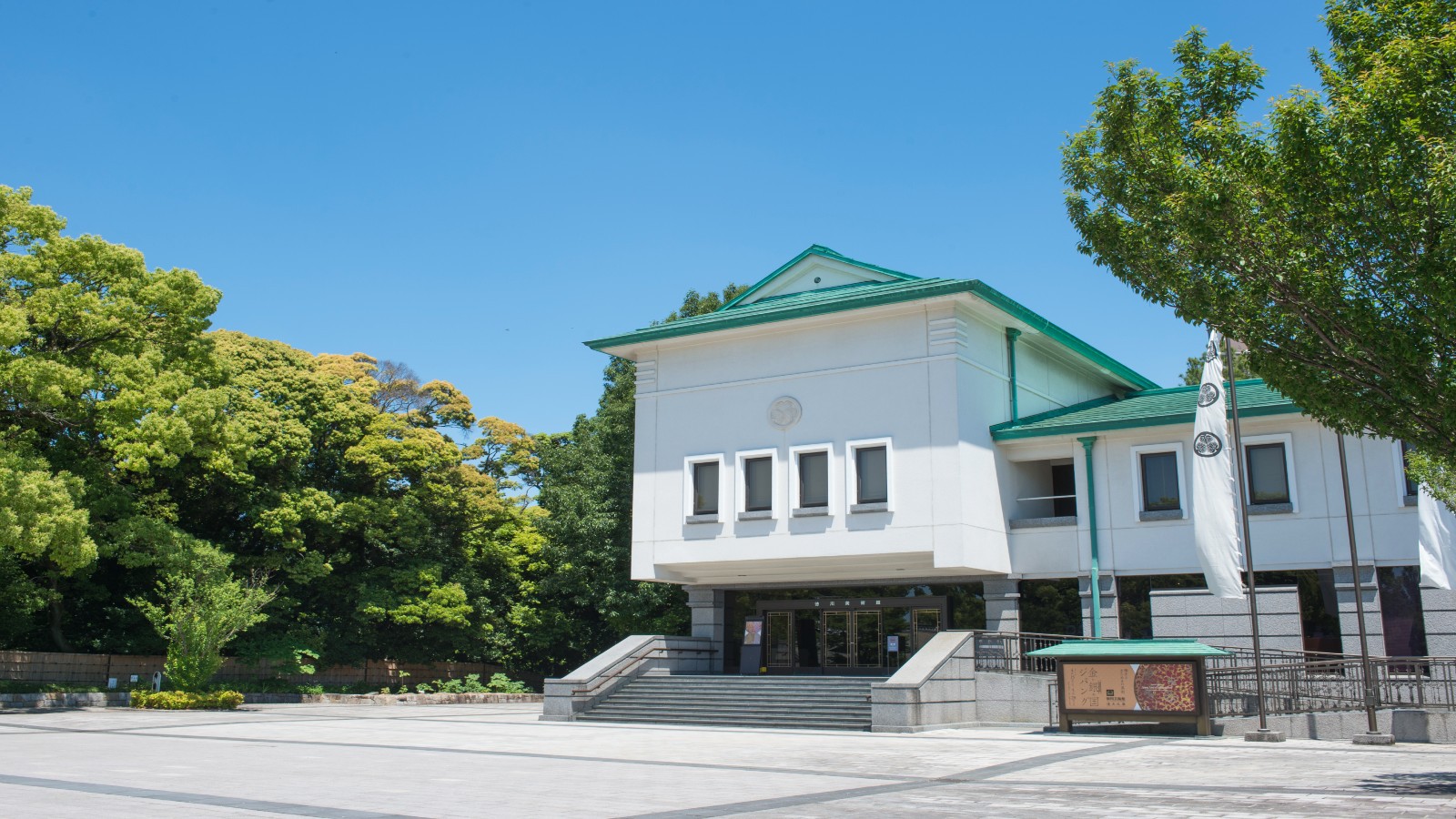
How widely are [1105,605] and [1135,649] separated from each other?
699 centimetres

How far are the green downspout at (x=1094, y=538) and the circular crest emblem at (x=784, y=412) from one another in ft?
22.7

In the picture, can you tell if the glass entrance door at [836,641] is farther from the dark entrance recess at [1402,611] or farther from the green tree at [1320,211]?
Result: the green tree at [1320,211]

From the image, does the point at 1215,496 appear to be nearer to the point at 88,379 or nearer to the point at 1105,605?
the point at 1105,605

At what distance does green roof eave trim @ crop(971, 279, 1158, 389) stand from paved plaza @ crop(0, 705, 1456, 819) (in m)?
10.2

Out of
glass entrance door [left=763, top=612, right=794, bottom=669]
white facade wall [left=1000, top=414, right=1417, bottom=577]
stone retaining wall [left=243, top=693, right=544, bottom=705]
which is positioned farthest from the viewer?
stone retaining wall [left=243, top=693, right=544, bottom=705]

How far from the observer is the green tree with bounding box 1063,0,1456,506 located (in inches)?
455

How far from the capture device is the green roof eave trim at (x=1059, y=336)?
90.8ft

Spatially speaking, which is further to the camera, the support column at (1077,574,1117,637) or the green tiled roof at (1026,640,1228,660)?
the support column at (1077,574,1117,637)

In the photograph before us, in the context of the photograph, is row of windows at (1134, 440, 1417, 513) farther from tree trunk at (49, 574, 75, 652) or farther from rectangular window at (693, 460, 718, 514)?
tree trunk at (49, 574, 75, 652)

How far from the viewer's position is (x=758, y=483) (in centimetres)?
2956

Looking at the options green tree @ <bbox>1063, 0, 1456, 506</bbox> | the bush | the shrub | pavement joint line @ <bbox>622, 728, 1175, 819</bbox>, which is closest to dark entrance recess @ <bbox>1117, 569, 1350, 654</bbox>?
pavement joint line @ <bbox>622, 728, 1175, 819</bbox>

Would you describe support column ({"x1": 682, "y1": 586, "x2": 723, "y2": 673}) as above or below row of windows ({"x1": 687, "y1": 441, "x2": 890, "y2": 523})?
below

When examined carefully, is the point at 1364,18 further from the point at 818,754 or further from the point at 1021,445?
the point at 1021,445

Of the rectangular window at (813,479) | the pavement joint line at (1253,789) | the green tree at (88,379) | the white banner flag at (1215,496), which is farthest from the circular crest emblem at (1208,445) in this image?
the green tree at (88,379)
